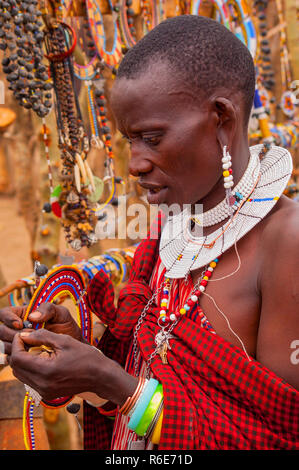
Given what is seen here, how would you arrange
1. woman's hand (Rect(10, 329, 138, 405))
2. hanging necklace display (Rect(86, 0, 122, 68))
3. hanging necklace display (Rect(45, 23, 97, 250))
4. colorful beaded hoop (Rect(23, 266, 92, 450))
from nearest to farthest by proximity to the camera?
1. woman's hand (Rect(10, 329, 138, 405))
2. colorful beaded hoop (Rect(23, 266, 92, 450))
3. hanging necklace display (Rect(45, 23, 97, 250))
4. hanging necklace display (Rect(86, 0, 122, 68))

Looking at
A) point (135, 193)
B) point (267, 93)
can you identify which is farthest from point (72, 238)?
point (267, 93)

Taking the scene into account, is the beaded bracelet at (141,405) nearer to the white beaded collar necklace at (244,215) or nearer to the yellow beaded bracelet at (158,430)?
the yellow beaded bracelet at (158,430)

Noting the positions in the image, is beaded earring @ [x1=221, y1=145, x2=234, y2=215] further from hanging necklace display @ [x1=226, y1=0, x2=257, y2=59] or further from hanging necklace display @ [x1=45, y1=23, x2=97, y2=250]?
hanging necklace display @ [x1=226, y1=0, x2=257, y2=59]

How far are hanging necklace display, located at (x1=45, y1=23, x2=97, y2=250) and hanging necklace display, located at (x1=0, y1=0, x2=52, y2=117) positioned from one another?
134 mm

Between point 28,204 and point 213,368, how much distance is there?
10.8ft

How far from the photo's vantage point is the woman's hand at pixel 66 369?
92cm

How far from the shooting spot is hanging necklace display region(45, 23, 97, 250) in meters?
1.86

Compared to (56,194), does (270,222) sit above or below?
above

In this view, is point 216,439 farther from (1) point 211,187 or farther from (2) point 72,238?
(2) point 72,238

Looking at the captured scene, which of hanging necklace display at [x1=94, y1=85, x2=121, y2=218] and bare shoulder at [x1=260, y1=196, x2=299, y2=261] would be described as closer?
bare shoulder at [x1=260, y1=196, x2=299, y2=261]

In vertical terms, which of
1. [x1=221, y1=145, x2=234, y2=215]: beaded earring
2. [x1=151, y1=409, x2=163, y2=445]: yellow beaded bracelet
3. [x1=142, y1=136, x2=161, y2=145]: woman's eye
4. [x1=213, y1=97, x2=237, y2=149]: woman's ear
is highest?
[x1=213, y1=97, x2=237, y2=149]: woman's ear

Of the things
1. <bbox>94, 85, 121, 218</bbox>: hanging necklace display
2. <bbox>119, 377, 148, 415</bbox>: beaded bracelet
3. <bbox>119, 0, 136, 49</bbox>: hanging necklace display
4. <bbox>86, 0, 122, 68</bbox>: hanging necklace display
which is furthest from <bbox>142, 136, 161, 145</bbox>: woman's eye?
<bbox>119, 0, 136, 49</bbox>: hanging necklace display

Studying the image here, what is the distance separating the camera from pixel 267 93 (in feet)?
10.6

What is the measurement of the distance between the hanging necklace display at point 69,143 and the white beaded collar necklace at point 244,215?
2.59ft
